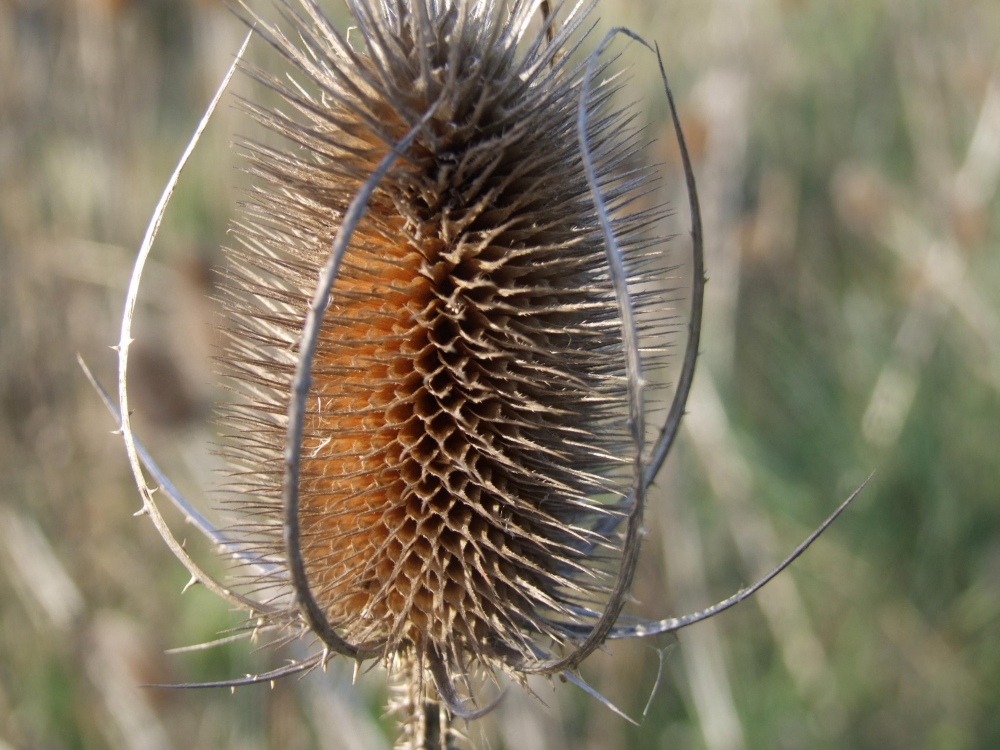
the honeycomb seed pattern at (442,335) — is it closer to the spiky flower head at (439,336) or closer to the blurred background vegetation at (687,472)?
the spiky flower head at (439,336)

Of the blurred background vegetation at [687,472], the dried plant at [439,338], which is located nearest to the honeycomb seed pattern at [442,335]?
the dried plant at [439,338]

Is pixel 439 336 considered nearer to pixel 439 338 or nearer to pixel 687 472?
pixel 439 338

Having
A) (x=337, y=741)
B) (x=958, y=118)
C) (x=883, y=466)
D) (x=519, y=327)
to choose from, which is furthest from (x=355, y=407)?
(x=958, y=118)

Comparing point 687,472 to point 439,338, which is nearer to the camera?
point 439,338

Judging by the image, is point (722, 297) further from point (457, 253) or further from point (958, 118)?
point (958, 118)

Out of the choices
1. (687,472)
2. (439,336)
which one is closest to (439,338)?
(439,336)

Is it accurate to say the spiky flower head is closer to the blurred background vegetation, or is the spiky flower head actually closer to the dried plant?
the dried plant

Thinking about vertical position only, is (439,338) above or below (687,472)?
above
